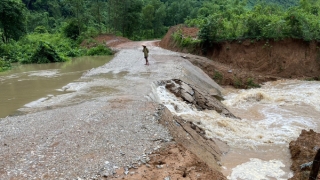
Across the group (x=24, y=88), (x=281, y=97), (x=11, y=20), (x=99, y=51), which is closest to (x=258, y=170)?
(x=281, y=97)

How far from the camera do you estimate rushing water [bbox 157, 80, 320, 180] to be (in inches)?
296

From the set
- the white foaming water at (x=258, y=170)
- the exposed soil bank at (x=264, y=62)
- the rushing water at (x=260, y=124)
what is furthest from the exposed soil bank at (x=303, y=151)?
the exposed soil bank at (x=264, y=62)

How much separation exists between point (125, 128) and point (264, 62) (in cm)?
1598

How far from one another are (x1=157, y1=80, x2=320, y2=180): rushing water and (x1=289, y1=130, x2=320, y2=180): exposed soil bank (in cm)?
23

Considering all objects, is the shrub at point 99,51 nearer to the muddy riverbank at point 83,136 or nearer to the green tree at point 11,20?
the green tree at point 11,20

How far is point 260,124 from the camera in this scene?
10984 millimetres

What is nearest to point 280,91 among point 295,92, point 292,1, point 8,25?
point 295,92

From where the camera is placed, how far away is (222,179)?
235 inches

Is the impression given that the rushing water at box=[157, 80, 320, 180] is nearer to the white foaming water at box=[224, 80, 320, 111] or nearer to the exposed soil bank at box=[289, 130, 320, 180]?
the white foaming water at box=[224, 80, 320, 111]

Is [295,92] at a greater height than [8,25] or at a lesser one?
lesser

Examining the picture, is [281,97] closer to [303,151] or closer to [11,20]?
[303,151]

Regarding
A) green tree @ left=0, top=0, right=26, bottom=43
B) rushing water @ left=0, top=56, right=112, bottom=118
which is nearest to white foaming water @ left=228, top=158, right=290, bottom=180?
rushing water @ left=0, top=56, right=112, bottom=118

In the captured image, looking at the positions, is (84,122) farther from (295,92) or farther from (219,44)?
(219,44)

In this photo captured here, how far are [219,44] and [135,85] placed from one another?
1206 centimetres
